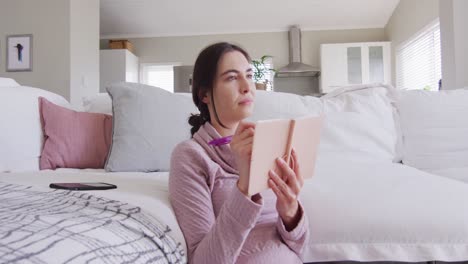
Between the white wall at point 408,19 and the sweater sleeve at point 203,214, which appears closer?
the sweater sleeve at point 203,214

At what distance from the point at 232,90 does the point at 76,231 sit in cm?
48

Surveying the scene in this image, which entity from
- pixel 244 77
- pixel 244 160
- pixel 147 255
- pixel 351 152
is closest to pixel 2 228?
pixel 147 255

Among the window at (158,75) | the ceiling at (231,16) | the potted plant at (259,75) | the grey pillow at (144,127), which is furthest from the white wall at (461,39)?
the window at (158,75)

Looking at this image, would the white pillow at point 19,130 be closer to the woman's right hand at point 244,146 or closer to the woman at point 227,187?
the woman at point 227,187

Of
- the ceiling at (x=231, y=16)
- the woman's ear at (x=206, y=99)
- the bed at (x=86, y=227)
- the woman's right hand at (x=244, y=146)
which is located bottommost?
the bed at (x=86, y=227)

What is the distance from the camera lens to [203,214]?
789 mm

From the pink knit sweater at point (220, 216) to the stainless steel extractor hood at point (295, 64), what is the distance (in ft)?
17.6

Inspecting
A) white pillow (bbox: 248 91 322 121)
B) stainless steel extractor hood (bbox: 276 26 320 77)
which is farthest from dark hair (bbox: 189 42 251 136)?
stainless steel extractor hood (bbox: 276 26 320 77)

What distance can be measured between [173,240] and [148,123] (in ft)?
2.79

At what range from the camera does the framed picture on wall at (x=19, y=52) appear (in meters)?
3.91

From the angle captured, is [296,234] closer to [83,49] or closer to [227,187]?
[227,187]

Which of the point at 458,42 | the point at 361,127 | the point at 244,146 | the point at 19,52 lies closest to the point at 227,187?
the point at 244,146

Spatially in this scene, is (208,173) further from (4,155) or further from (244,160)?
(4,155)

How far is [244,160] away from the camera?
0.66 meters
